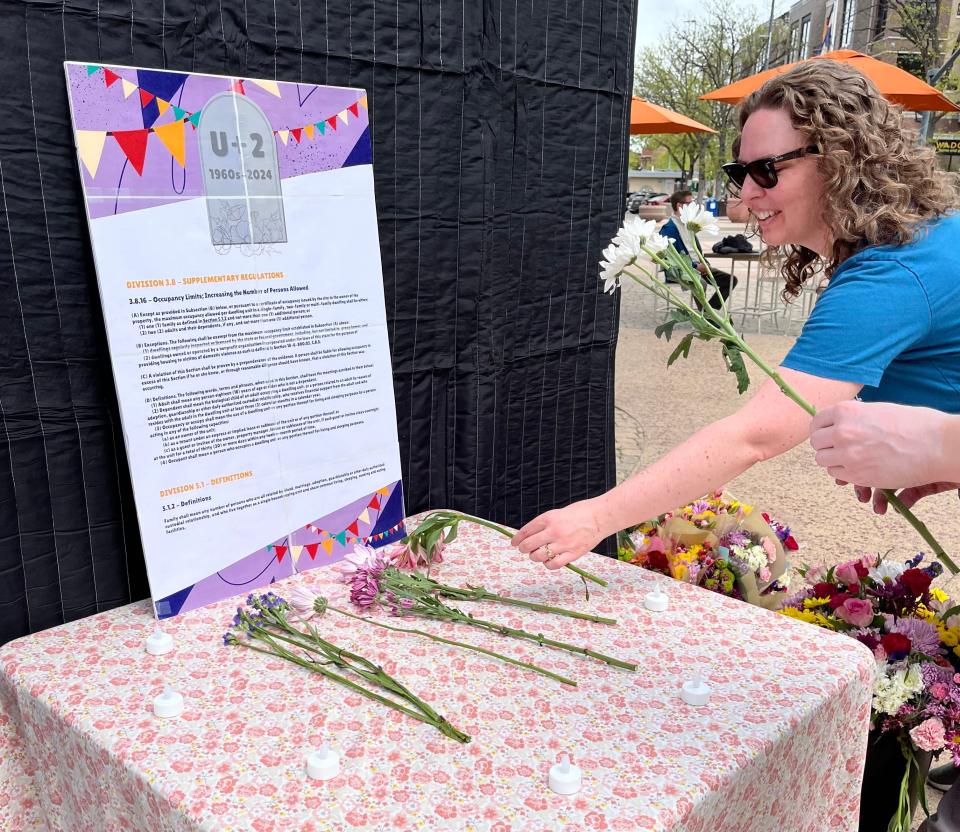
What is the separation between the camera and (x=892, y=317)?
1.40 metres

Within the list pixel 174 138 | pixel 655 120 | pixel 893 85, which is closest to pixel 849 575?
pixel 174 138

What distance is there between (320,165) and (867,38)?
32224mm

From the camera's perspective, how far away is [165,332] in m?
1.44

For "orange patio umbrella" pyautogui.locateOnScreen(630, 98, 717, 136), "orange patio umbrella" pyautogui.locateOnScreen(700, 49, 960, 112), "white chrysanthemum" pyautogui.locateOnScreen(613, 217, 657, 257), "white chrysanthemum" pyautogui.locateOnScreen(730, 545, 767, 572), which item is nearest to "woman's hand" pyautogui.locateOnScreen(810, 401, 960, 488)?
"white chrysanthemum" pyautogui.locateOnScreen(613, 217, 657, 257)

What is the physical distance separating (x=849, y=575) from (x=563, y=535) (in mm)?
980

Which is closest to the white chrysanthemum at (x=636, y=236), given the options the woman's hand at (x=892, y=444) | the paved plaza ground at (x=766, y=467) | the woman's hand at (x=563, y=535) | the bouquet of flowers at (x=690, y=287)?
the bouquet of flowers at (x=690, y=287)

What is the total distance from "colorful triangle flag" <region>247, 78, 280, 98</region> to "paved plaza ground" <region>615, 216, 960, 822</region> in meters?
2.35

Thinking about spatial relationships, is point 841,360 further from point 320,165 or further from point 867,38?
point 867,38

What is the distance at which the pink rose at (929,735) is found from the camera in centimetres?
168

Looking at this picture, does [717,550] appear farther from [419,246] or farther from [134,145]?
[134,145]

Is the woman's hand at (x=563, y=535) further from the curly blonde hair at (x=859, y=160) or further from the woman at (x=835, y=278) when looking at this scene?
the curly blonde hair at (x=859, y=160)

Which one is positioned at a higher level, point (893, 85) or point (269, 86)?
point (893, 85)

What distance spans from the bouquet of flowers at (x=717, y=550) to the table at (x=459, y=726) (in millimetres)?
451

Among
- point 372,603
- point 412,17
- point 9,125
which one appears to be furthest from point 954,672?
point 9,125
